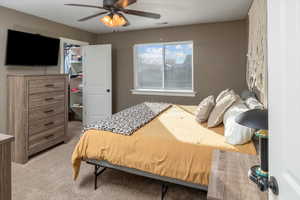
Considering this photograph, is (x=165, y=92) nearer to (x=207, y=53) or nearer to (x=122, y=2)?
(x=207, y=53)

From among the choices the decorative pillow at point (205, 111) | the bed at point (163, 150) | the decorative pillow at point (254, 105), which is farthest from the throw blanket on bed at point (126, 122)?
the decorative pillow at point (254, 105)

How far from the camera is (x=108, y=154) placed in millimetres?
1980

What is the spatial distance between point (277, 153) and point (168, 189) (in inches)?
66.6

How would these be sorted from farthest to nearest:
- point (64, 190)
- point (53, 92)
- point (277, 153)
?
point (53, 92) → point (64, 190) → point (277, 153)

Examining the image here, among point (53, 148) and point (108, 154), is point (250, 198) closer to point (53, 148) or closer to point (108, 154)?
point (108, 154)

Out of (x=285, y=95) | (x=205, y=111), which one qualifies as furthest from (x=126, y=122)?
(x=285, y=95)

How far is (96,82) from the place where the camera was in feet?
15.7

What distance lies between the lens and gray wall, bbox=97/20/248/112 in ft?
13.0

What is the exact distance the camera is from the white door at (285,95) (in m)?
0.59

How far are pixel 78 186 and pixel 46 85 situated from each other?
6.05 ft

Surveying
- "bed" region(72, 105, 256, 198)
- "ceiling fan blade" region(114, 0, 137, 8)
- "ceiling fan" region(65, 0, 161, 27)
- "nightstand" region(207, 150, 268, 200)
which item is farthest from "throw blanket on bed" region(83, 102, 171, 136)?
"ceiling fan blade" region(114, 0, 137, 8)

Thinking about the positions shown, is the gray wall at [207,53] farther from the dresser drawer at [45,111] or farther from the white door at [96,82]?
the dresser drawer at [45,111]

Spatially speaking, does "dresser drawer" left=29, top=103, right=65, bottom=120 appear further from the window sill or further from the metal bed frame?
the window sill

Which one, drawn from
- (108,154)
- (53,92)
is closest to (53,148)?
(53,92)
